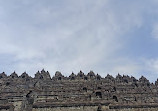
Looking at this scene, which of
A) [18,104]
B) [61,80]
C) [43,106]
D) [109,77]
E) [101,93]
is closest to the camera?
[43,106]

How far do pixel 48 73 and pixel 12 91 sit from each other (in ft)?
59.6

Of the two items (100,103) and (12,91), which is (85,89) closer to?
(100,103)

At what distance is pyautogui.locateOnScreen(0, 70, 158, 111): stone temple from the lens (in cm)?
2880

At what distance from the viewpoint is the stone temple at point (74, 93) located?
28.8m

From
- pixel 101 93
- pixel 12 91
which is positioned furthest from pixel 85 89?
pixel 12 91

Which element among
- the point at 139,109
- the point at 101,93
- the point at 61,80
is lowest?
the point at 139,109

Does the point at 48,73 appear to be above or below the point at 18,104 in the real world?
above

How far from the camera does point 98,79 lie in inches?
2140

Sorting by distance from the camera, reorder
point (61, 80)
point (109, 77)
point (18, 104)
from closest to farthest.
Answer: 1. point (18, 104)
2. point (61, 80)
3. point (109, 77)

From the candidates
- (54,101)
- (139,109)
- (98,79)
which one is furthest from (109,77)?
(54,101)

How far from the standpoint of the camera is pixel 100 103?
93.5ft

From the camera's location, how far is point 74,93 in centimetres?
3806

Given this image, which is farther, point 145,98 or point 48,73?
point 48,73

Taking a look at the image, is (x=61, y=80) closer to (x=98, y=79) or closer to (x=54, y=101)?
(x=98, y=79)
